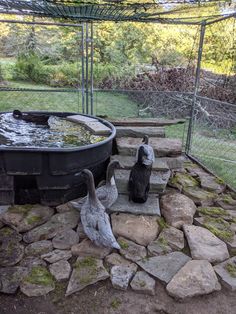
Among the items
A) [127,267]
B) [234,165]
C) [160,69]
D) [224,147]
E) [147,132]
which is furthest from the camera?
[160,69]

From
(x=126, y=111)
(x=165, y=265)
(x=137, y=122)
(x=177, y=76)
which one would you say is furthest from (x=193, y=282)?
(x=177, y=76)

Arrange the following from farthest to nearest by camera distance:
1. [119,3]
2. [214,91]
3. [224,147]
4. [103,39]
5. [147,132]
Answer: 1. [103,39]
2. [214,91]
3. [224,147]
4. [147,132]
5. [119,3]

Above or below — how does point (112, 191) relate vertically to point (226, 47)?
below

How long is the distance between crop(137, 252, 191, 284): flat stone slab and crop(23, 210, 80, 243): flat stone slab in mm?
721

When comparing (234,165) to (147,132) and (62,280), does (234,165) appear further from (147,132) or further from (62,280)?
(62,280)

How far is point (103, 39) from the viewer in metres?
9.46

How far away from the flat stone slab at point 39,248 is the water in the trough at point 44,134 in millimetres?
951

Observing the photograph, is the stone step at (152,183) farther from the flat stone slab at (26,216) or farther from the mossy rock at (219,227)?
the flat stone slab at (26,216)

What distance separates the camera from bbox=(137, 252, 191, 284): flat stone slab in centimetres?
184

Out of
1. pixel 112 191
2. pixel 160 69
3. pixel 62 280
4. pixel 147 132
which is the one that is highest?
pixel 160 69

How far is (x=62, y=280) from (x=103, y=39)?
9.11m

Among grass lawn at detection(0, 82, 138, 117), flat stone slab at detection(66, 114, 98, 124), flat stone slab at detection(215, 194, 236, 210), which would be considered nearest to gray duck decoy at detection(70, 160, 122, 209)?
flat stone slab at detection(215, 194, 236, 210)

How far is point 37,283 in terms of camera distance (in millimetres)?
1752

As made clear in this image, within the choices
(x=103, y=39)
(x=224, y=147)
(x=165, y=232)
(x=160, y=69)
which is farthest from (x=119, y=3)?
(x=103, y=39)
